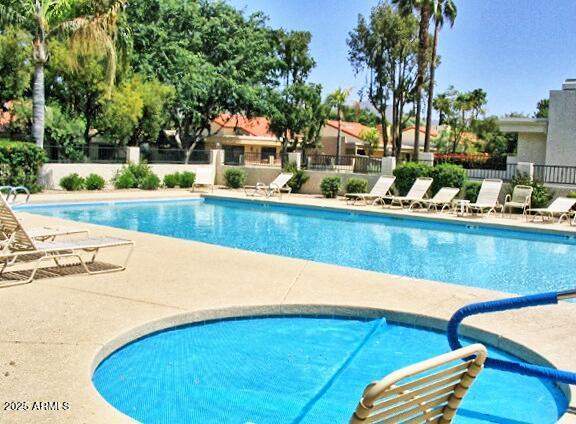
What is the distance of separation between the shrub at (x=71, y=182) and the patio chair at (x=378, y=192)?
10175mm

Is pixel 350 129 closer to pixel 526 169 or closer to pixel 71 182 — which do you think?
pixel 71 182

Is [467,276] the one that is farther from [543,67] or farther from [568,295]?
[543,67]

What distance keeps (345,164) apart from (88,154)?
1084 centimetres

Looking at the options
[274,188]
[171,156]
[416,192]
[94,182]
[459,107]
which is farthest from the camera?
[459,107]

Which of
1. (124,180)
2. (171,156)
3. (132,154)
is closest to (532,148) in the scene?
(171,156)

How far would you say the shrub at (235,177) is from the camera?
27.8 meters

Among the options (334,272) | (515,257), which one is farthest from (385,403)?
(515,257)

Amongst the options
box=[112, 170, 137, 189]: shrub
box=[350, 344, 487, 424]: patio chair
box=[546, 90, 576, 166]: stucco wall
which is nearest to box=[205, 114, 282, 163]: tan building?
box=[112, 170, 137, 189]: shrub

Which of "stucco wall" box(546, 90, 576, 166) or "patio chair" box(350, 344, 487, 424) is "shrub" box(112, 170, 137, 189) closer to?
"stucco wall" box(546, 90, 576, 166)

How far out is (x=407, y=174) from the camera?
72.6 ft

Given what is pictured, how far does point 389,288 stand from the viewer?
320 inches

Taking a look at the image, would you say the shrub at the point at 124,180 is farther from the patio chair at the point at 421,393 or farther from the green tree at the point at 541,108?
the green tree at the point at 541,108

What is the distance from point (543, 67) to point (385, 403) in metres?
45.7

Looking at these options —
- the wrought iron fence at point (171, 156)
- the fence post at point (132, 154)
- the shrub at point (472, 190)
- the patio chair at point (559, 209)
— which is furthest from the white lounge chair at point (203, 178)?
the patio chair at point (559, 209)
